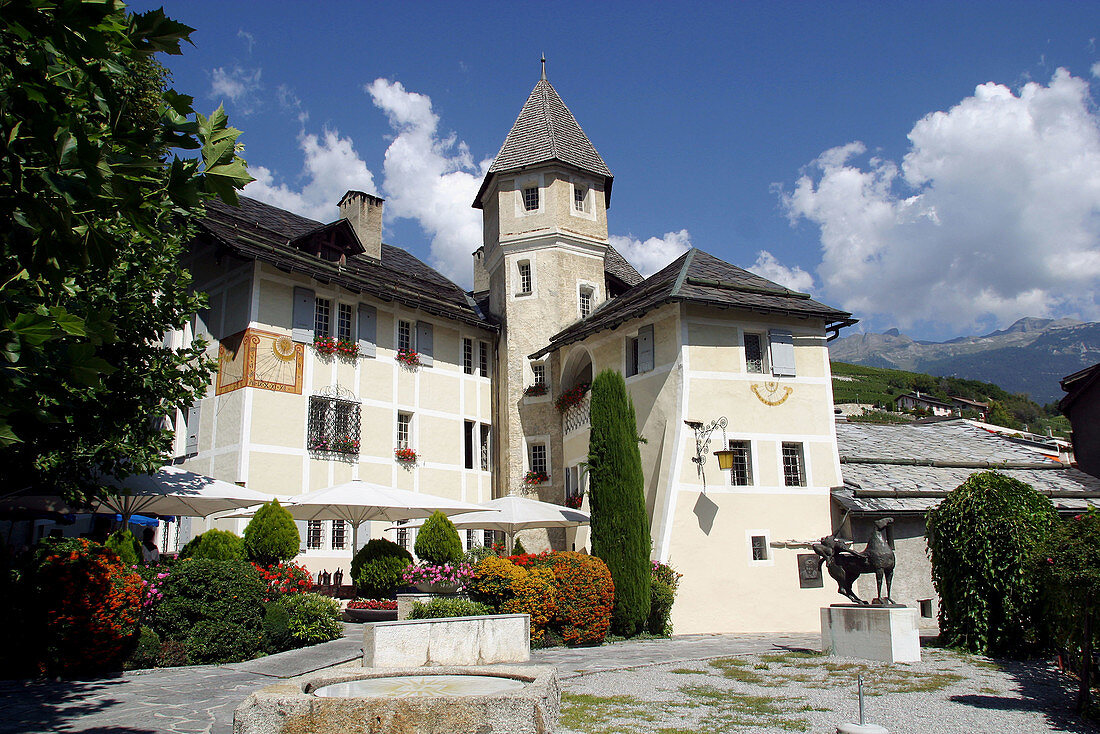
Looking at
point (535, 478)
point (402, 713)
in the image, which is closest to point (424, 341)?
point (535, 478)

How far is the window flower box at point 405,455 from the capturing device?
24.0 metres

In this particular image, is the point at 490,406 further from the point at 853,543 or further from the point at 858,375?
the point at 858,375

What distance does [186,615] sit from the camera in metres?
12.1

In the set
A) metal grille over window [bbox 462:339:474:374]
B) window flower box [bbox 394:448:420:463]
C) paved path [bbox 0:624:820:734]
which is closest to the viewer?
paved path [bbox 0:624:820:734]

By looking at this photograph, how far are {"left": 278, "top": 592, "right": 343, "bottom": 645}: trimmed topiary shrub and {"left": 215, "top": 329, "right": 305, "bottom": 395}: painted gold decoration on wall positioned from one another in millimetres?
8417

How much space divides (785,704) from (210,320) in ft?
63.0

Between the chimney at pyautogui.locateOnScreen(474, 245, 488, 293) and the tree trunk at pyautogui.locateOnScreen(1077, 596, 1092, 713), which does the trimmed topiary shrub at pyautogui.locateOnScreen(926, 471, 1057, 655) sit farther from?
the chimney at pyautogui.locateOnScreen(474, 245, 488, 293)

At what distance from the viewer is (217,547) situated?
14.0 meters

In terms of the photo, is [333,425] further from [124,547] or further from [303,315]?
[124,547]

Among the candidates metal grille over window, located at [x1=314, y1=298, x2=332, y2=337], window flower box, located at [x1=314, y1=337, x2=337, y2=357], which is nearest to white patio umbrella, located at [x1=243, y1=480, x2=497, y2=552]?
window flower box, located at [x1=314, y1=337, x2=337, y2=357]

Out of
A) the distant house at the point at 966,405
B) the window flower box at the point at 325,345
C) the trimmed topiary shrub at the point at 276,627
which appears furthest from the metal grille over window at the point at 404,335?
the distant house at the point at 966,405

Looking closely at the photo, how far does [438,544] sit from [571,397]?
8973 mm

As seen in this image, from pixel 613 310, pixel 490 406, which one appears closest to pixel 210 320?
pixel 490 406

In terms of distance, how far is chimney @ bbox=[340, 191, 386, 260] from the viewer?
28.6 m
